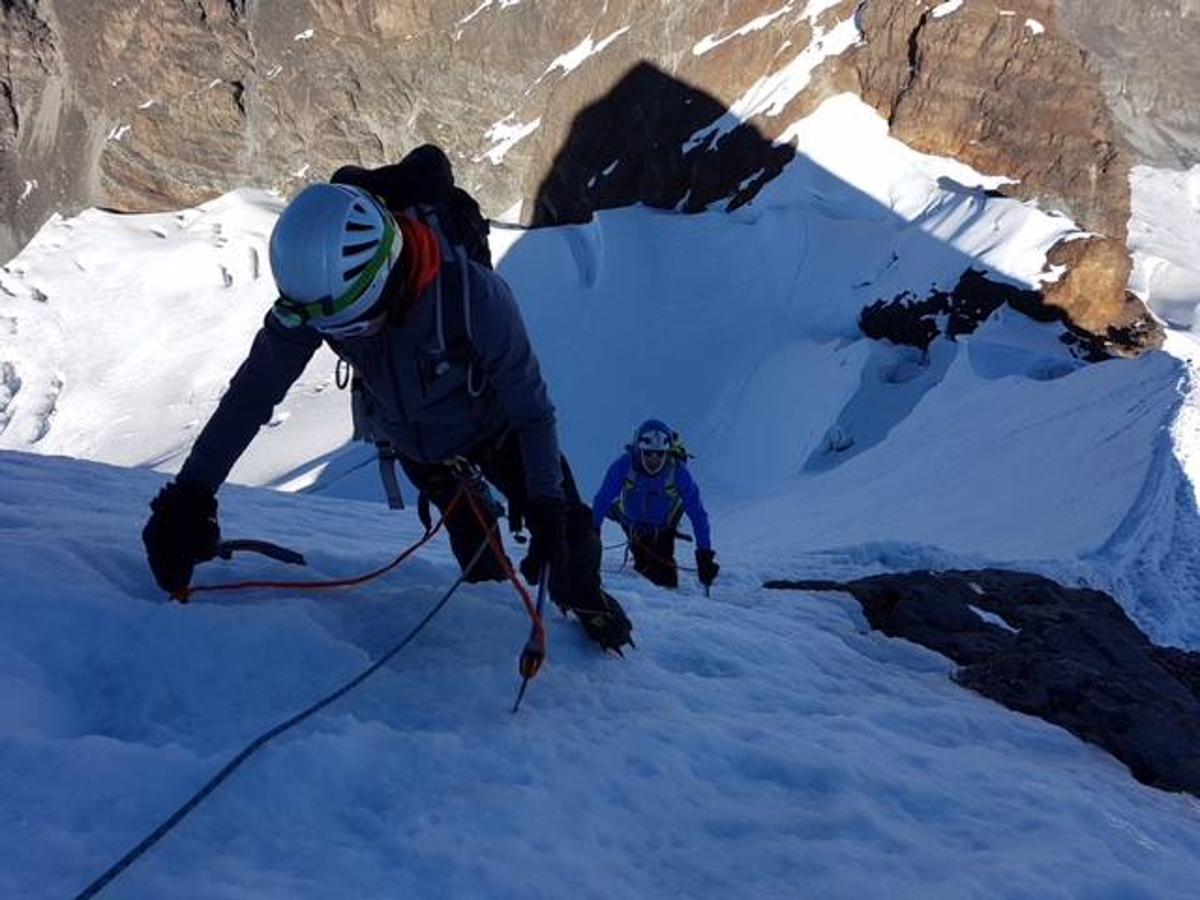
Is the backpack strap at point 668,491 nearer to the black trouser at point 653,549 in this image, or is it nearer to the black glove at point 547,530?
the black trouser at point 653,549

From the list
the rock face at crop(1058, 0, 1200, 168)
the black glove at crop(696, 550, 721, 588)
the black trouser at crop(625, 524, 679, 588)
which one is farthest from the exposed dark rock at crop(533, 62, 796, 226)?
the rock face at crop(1058, 0, 1200, 168)

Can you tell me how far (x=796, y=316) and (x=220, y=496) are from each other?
2170 centimetres

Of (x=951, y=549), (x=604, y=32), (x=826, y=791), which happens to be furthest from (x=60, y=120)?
(x=826, y=791)

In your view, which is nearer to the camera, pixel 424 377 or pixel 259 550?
pixel 424 377

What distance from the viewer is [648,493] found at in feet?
26.1

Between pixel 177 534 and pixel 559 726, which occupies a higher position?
pixel 177 534

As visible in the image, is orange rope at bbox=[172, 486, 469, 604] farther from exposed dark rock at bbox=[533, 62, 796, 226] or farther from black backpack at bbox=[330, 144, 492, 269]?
exposed dark rock at bbox=[533, 62, 796, 226]

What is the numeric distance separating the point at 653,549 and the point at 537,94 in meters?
41.3

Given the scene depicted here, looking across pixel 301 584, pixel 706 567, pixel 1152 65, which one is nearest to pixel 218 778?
pixel 301 584

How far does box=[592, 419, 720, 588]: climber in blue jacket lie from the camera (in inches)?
287

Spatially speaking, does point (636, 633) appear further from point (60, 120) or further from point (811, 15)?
point (60, 120)

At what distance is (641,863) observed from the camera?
2.76 meters

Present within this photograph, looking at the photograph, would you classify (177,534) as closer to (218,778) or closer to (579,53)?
(218,778)

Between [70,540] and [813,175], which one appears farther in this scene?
[813,175]
